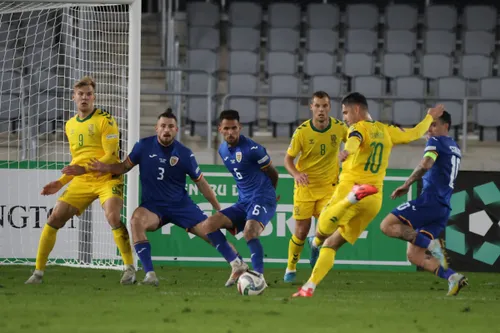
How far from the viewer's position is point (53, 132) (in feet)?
49.6

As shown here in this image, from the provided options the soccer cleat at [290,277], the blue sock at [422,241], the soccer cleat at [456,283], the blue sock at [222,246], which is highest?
the blue sock at [422,241]

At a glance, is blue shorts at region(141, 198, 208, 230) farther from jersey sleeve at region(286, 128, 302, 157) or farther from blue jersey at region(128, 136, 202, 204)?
jersey sleeve at region(286, 128, 302, 157)

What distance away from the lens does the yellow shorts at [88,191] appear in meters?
11.2

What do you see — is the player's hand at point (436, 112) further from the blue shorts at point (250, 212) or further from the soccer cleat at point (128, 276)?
the soccer cleat at point (128, 276)

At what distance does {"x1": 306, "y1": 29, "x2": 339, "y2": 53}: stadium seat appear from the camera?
20.2 metres

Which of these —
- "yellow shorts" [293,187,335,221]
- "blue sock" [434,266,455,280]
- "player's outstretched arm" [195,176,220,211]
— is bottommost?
"blue sock" [434,266,455,280]

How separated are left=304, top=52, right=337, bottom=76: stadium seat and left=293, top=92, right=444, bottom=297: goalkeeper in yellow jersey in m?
9.46

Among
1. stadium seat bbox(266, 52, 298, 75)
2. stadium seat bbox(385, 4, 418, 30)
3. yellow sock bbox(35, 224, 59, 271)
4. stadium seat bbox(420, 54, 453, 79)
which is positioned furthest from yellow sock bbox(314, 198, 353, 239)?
stadium seat bbox(385, 4, 418, 30)

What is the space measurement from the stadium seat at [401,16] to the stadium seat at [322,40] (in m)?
1.23

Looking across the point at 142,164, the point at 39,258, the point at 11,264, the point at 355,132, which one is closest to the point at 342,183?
the point at 355,132

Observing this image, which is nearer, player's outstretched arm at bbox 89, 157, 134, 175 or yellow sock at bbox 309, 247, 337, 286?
yellow sock at bbox 309, 247, 337, 286

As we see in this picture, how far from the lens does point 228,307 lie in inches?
343

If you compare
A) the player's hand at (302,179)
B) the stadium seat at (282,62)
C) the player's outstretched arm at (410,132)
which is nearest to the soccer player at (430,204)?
the player's outstretched arm at (410,132)

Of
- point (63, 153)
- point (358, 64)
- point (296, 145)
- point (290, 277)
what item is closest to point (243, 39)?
point (358, 64)
